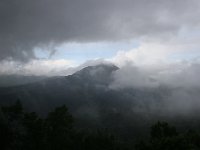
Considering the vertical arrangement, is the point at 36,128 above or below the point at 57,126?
below

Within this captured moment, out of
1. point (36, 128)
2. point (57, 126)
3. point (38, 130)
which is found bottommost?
point (38, 130)

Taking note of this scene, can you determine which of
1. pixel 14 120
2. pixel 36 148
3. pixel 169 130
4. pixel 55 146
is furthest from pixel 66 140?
pixel 169 130

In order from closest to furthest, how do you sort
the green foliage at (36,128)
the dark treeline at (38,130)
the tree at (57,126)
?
the dark treeline at (38,130), the green foliage at (36,128), the tree at (57,126)

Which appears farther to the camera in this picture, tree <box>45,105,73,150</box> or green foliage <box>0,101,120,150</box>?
tree <box>45,105,73,150</box>

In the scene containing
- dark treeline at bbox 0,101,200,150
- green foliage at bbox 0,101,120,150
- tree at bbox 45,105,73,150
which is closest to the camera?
dark treeline at bbox 0,101,200,150

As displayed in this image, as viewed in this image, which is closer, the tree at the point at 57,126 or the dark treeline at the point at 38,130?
the dark treeline at the point at 38,130

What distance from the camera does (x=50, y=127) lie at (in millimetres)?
82500

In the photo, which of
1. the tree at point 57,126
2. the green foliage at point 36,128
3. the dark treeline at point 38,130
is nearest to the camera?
the dark treeline at point 38,130

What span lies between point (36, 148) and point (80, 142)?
19.5 metres

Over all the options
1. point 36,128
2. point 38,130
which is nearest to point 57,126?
point 38,130

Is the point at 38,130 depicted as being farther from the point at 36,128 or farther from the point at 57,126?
the point at 57,126

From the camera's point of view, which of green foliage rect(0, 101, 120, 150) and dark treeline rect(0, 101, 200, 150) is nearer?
dark treeline rect(0, 101, 200, 150)

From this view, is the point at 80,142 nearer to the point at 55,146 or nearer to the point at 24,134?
the point at 55,146

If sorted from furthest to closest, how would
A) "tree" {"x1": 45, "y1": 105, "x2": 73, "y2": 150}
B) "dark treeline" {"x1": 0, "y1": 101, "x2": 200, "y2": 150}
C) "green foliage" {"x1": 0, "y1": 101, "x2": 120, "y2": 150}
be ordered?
"tree" {"x1": 45, "y1": 105, "x2": 73, "y2": 150} → "green foliage" {"x1": 0, "y1": 101, "x2": 120, "y2": 150} → "dark treeline" {"x1": 0, "y1": 101, "x2": 200, "y2": 150}
